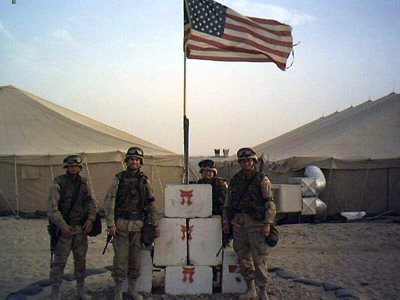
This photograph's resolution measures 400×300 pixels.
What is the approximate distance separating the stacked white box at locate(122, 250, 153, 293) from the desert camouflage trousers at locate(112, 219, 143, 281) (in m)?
0.28

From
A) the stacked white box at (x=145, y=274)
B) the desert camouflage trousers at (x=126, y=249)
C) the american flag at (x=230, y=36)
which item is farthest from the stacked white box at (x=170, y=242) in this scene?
the american flag at (x=230, y=36)

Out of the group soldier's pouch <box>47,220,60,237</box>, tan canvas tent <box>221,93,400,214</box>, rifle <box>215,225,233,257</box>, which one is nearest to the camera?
soldier's pouch <box>47,220,60,237</box>

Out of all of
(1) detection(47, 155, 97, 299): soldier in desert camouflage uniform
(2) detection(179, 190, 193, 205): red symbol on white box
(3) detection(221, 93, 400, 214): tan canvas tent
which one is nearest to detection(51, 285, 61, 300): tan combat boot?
(1) detection(47, 155, 97, 299): soldier in desert camouflage uniform

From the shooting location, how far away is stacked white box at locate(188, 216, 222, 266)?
6.86m

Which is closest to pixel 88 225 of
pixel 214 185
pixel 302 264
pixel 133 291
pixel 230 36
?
pixel 133 291

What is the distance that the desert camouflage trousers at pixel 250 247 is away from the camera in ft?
21.0

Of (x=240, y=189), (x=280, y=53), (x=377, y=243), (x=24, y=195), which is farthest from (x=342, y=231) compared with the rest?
(x=24, y=195)

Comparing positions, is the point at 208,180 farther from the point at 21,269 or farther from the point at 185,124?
the point at 21,269

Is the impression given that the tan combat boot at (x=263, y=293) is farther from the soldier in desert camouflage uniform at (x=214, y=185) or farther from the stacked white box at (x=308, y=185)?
the stacked white box at (x=308, y=185)

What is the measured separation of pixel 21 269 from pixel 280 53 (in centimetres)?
597

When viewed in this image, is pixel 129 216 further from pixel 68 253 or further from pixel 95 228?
pixel 68 253

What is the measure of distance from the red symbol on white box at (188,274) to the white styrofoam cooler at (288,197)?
7.60 meters

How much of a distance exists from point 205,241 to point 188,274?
1.73 feet

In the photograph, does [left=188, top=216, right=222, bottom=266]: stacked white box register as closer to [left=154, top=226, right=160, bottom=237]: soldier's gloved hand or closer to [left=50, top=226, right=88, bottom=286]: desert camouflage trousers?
[left=154, top=226, right=160, bottom=237]: soldier's gloved hand
